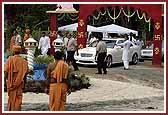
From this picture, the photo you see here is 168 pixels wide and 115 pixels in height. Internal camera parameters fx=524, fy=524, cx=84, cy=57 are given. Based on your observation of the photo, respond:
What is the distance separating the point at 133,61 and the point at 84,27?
125 inches

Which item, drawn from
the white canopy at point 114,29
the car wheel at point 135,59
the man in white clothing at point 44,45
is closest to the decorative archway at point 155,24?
the man in white clothing at point 44,45

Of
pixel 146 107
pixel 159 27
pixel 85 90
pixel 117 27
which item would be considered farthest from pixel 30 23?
pixel 146 107

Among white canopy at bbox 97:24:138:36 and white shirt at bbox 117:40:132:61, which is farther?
white canopy at bbox 97:24:138:36

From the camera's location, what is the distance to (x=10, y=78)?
9.57 metres

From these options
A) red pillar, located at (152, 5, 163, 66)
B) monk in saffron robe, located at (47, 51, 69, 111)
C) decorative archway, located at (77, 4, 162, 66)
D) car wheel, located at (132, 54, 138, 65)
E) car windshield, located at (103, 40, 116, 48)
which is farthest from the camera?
car wheel, located at (132, 54, 138, 65)

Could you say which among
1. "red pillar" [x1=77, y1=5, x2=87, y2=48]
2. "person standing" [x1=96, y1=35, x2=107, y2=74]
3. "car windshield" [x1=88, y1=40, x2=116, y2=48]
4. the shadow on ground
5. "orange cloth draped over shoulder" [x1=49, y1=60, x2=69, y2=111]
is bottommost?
the shadow on ground

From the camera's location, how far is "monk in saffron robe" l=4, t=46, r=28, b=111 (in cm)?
957

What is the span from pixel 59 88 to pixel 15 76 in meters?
0.84

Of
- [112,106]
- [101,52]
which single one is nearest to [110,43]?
[101,52]

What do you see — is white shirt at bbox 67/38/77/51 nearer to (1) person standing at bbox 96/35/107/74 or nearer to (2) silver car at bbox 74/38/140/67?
(1) person standing at bbox 96/35/107/74

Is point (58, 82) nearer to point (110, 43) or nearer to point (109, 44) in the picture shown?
point (109, 44)

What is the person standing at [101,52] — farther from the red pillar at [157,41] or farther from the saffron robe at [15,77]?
the saffron robe at [15,77]

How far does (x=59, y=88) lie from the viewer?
376 inches

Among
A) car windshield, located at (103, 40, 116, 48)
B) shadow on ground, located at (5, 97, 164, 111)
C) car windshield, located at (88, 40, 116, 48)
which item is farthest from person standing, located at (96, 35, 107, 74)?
shadow on ground, located at (5, 97, 164, 111)
